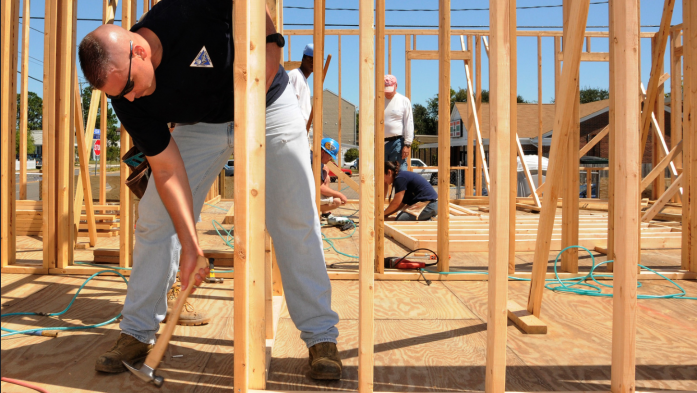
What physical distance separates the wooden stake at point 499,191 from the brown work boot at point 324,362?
0.56m

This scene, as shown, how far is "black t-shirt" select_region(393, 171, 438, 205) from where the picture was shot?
6.05m

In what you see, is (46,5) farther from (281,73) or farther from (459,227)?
(459,227)

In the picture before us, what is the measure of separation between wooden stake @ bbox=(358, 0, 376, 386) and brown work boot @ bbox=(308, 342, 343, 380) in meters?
0.28

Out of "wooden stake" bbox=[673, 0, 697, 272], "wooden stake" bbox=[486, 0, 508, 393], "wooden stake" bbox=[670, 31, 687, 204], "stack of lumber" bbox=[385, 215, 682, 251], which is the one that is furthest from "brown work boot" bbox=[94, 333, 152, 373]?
"wooden stake" bbox=[670, 31, 687, 204]

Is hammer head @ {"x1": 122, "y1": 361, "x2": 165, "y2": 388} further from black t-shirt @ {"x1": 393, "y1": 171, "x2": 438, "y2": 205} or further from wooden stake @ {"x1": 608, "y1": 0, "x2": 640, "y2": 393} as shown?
black t-shirt @ {"x1": 393, "y1": 171, "x2": 438, "y2": 205}

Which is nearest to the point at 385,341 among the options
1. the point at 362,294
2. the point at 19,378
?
the point at 362,294

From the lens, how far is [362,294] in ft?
5.52

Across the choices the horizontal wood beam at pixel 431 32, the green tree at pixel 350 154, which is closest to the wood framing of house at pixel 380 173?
the horizontal wood beam at pixel 431 32

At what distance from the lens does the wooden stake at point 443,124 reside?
3393mm

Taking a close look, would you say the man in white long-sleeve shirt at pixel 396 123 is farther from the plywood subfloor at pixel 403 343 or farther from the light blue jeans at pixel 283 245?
the light blue jeans at pixel 283 245

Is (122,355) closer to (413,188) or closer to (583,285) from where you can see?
(583,285)

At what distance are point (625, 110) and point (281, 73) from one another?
1.36 meters

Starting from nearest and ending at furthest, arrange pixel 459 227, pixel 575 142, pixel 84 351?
pixel 84 351 → pixel 575 142 → pixel 459 227

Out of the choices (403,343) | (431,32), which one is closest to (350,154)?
(431,32)
